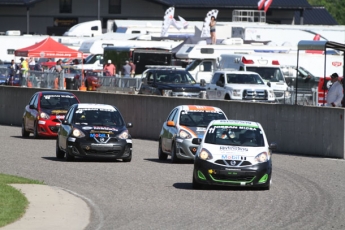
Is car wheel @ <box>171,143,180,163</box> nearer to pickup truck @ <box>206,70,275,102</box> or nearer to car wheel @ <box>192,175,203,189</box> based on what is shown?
car wheel @ <box>192,175,203,189</box>

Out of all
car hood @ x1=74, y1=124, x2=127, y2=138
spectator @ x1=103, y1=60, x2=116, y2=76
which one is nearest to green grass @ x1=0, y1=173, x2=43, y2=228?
car hood @ x1=74, y1=124, x2=127, y2=138

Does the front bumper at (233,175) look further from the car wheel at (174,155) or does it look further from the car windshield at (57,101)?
the car windshield at (57,101)

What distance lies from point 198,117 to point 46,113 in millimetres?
7863

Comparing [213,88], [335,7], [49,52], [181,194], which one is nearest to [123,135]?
[181,194]

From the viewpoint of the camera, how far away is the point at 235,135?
18.8 metres

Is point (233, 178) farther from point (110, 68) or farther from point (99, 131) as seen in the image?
point (110, 68)

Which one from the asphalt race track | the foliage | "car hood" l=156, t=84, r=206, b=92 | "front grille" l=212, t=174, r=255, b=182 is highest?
the foliage

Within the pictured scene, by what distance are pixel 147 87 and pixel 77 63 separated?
18003mm

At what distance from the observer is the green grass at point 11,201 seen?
13.8 meters

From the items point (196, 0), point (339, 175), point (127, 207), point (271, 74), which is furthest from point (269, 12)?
point (127, 207)

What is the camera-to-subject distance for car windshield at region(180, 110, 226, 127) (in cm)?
2419

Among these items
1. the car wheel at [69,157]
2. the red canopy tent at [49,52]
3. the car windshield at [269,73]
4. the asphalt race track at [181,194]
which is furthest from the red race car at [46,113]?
the red canopy tent at [49,52]

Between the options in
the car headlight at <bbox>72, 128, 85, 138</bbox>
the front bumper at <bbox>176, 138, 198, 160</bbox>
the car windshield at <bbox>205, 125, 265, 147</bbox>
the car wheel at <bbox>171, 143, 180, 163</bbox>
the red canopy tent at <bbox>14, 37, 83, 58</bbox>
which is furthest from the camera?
the red canopy tent at <bbox>14, 37, 83, 58</bbox>

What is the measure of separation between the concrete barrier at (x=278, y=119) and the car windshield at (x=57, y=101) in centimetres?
292
